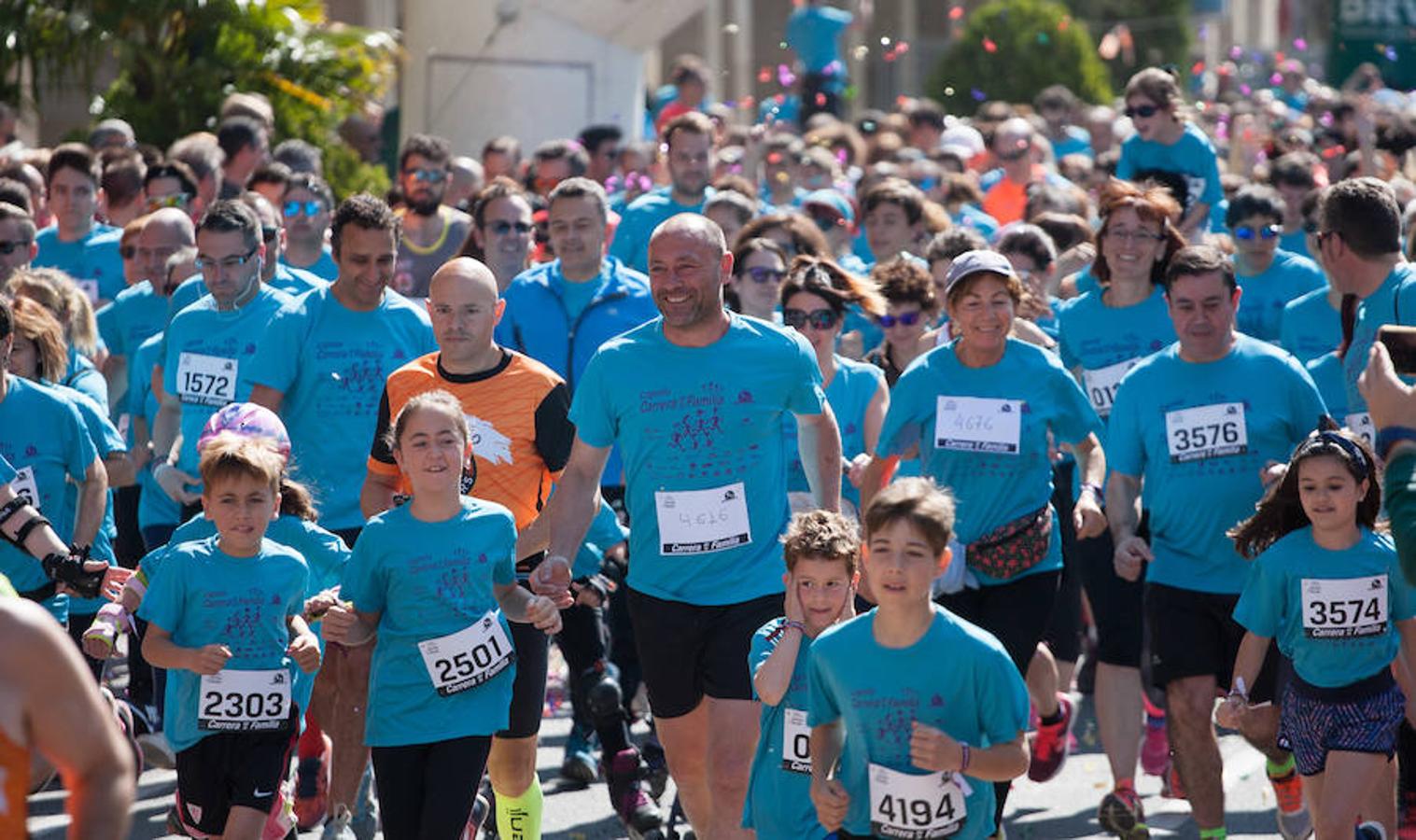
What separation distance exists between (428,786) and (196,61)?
10566mm

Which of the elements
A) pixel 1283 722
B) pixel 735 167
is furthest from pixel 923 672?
pixel 735 167

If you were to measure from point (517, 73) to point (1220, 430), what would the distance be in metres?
11.0

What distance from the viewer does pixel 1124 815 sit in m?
7.88

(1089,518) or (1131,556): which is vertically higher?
(1089,518)

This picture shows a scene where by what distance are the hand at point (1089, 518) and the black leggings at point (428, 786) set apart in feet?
6.75

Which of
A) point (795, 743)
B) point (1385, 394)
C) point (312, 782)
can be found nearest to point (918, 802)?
point (795, 743)

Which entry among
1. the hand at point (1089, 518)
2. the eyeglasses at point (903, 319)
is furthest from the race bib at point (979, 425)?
the eyeglasses at point (903, 319)

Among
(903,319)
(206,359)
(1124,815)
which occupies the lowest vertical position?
(1124,815)

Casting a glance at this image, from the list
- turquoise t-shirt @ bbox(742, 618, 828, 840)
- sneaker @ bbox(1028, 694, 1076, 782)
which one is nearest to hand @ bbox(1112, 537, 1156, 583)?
sneaker @ bbox(1028, 694, 1076, 782)

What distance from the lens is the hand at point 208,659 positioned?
6.55 metres

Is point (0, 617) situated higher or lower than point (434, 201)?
lower

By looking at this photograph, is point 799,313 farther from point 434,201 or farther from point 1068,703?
point 434,201

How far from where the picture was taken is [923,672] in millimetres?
5375

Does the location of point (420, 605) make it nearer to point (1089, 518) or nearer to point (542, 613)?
point (542, 613)
